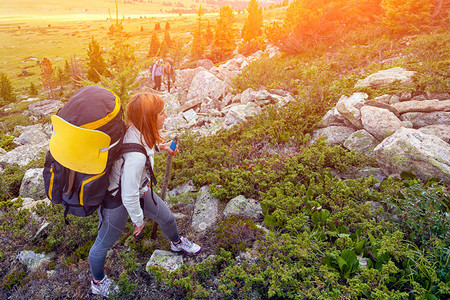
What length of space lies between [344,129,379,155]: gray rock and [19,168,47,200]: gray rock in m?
7.10

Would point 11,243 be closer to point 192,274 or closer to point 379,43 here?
point 192,274

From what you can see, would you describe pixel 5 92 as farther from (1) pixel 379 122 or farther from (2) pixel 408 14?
(2) pixel 408 14

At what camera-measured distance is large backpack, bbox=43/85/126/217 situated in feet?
6.22

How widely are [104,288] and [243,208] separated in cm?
219

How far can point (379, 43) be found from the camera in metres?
11.7

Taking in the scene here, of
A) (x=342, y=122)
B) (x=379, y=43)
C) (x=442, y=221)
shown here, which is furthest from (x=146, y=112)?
(x=379, y=43)

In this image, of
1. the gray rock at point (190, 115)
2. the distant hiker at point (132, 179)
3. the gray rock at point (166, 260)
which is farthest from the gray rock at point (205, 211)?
the gray rock at point (190, 115)

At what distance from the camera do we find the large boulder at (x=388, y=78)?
21.8 ft

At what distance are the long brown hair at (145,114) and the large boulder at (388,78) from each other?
6780 mm

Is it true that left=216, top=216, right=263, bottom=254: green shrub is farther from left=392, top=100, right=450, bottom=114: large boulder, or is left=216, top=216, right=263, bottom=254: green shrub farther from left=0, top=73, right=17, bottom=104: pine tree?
left=0, top=73, right=17, bottom=104: pine tree

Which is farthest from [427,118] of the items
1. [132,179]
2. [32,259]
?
[32,259]

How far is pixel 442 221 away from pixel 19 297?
5317 millimetres

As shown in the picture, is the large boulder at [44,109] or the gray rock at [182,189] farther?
the large boulder at [44,109]

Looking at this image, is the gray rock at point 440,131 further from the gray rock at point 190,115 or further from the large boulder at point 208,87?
the large boulder at point 208,87
